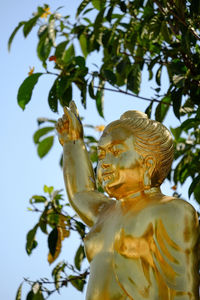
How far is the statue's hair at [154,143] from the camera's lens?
7.09 ft

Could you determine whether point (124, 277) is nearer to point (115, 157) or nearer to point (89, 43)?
point (115, 157)

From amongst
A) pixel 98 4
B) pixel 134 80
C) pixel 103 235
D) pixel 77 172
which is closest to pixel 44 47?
pixel 98 4

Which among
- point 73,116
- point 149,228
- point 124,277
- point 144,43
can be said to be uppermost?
point 144,43

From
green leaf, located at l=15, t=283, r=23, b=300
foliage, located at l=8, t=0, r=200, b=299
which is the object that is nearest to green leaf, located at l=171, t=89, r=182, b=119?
foliage, located at l=8, t=0, r=200, b=299

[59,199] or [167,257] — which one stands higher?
[59,199]

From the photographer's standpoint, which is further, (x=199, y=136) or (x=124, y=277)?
(x=199, y=136)

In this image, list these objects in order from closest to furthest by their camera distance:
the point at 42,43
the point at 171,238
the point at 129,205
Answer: the point at 171,238, the point at 129,205, the point at 42,43

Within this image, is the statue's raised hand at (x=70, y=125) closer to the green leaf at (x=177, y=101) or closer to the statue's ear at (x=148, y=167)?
the statue's ear at (x=148, y=167)

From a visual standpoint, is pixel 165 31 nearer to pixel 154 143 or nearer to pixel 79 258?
pixel 79 258

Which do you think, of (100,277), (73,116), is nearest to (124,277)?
(100,277)

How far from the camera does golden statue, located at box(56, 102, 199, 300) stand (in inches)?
77.0

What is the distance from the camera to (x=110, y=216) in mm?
2193

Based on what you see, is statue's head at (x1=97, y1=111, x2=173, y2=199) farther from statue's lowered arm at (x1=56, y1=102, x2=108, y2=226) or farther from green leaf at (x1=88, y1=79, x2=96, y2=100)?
green leaf at (x1=88, y1=79, x2=96, y2=100)

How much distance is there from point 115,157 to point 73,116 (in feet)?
1.07
